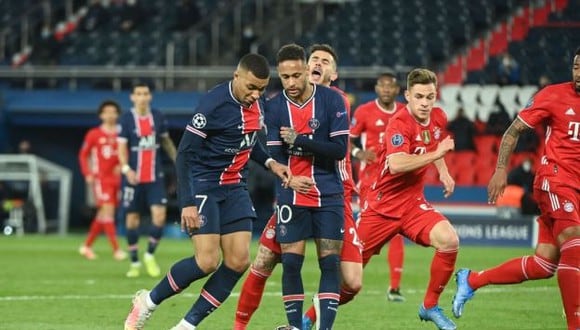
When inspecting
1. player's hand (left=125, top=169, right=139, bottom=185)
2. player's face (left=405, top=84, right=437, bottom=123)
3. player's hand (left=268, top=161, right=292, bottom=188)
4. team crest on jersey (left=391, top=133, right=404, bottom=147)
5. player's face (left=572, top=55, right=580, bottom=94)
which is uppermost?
player's face (left=572, top=55, right=580, bottom=94)

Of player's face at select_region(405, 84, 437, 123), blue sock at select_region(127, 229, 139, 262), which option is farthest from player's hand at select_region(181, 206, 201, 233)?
blue sock at select_region(127, 229, 139, 262)

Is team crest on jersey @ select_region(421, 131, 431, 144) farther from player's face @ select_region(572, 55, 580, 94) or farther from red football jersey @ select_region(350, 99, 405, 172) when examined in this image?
red football jersey @ select_region(350, 99, 405, 172)

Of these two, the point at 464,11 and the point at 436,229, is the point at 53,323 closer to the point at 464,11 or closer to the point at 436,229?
the point at 436,229

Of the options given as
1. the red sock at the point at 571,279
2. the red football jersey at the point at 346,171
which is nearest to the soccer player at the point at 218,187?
the red football jersey at the point at 346,171

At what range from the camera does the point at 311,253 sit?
22109 millimetres

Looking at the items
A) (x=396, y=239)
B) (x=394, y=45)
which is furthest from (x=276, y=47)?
(x=396, y=239)

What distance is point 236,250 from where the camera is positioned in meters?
9.85

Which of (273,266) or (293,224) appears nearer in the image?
(293,224)

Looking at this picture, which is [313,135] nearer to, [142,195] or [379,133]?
[379,133]

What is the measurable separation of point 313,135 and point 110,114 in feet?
38.0

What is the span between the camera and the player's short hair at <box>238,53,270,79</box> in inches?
374

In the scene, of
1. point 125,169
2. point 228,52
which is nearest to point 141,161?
point 125,169

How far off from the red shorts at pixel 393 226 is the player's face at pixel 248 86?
1.94 m

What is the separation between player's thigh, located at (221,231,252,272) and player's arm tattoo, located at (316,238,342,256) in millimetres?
572
